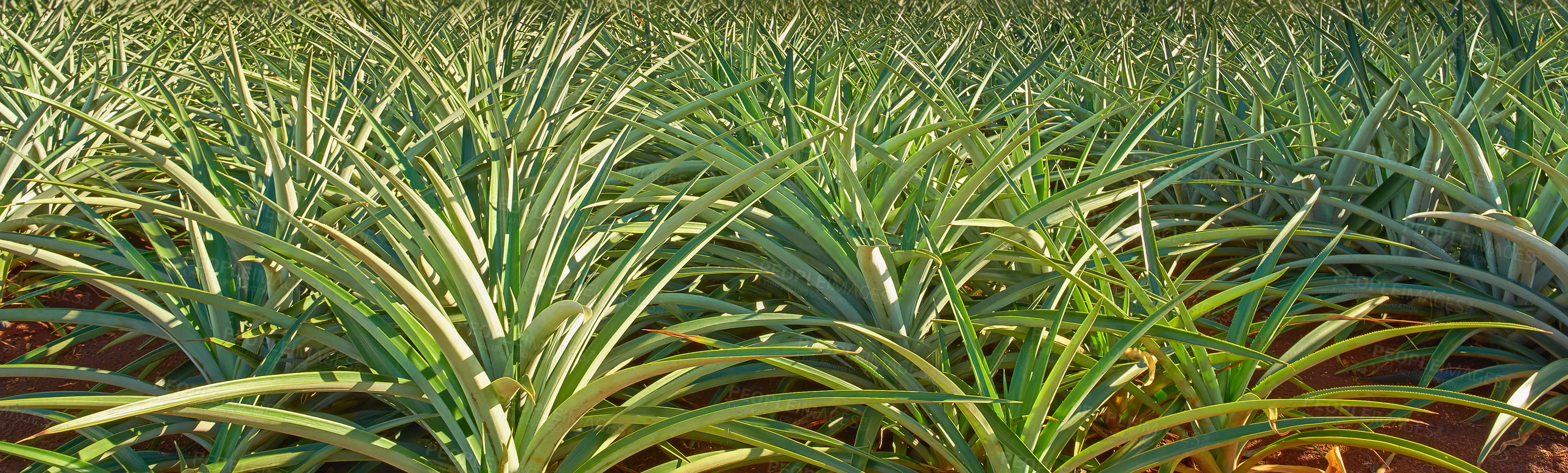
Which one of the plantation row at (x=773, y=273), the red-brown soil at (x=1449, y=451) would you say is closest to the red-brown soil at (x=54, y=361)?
the plantation row at (x=773, y=273)

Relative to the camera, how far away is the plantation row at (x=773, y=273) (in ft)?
3.23

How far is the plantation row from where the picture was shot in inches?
38.8

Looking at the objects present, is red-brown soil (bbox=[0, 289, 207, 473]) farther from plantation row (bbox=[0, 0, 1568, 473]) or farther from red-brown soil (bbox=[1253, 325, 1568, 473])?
red-brown soil (bbox=[1253, 325, 1568, 473])

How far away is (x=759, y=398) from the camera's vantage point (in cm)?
95

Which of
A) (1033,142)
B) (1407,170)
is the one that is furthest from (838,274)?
(1407,170)

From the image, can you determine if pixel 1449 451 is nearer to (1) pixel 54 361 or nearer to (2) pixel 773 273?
(2) pixel 773 273

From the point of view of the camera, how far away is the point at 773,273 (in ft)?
4.53

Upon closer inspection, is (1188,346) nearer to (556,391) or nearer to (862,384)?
(862,384)

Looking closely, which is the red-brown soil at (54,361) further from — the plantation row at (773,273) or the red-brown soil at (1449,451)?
the red-brown soil at (1449,451)

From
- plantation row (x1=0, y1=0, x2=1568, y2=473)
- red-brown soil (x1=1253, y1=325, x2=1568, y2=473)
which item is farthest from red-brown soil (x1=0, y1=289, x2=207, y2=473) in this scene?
red-brown soil (x1=1253, y1=325, x2=1568, y2=473)

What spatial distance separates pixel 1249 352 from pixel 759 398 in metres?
0.57

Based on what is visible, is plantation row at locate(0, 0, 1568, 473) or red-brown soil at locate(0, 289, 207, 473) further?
red-brown soil at locate(0, 289, 207, 473)

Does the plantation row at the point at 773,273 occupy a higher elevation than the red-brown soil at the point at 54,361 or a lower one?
higher

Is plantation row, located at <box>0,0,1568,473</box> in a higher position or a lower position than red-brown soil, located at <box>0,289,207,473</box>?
higher
